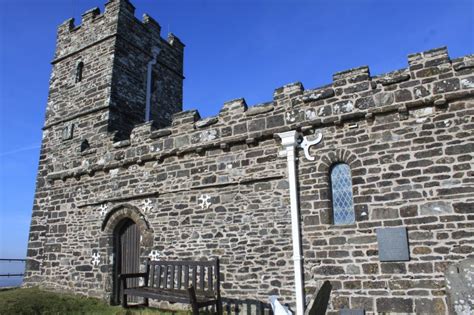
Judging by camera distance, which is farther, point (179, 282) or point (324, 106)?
point (179, 282)

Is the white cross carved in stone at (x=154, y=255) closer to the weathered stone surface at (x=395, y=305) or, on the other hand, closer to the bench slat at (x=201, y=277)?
the bench slat at (x=201, y=277)

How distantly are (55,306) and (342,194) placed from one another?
678 cm

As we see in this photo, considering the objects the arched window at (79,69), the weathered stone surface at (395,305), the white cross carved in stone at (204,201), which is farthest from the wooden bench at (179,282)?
the arched window at (79,69)

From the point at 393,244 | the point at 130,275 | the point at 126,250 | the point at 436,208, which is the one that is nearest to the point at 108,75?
the point at 126,250

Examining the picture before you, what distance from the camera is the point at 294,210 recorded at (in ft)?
A: 27.3

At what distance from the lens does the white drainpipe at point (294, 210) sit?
7891mm

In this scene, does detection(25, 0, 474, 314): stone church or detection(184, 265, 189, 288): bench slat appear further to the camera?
detection(184, 265, 189, 288): bench slat

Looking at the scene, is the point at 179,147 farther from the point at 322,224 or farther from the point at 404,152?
the point at 404,152

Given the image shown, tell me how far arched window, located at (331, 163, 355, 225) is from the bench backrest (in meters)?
2.63

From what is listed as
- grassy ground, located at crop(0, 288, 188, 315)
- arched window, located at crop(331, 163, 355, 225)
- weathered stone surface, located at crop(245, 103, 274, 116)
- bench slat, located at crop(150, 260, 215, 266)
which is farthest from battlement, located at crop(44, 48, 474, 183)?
grassy ground, located at crop(0, 288, 188, 315)

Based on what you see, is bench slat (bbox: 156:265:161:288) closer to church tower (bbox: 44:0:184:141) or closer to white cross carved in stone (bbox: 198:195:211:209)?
white cross carved in stone (bbox: 198:195:211:209)

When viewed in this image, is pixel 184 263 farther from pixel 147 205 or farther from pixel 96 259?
pixel 96 259

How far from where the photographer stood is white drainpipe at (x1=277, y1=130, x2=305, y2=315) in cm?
789

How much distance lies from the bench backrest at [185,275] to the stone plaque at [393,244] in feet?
10.6
